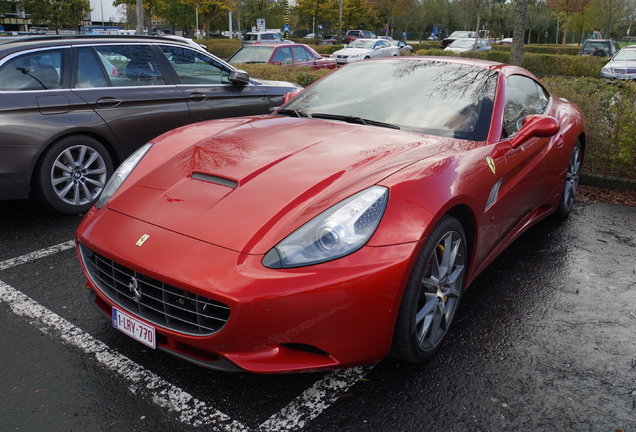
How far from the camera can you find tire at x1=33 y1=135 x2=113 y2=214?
4.63 m

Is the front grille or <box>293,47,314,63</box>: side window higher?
<box>293,47,314,63</box>: side window

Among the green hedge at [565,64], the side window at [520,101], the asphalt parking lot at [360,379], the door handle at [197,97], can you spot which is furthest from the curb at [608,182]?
the green hedge at [565,64]

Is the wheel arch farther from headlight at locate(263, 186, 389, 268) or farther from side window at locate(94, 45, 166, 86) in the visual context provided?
side window at locate(94, 45, 166, 86)

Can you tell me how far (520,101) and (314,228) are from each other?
2.40m

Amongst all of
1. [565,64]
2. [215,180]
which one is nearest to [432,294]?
[215,180]

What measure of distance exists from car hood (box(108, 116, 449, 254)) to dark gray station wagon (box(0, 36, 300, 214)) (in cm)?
164

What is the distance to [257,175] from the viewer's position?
2771 mm

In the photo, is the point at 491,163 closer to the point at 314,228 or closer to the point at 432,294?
the point at 432,294

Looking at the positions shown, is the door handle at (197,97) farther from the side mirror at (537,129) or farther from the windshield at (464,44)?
the windshield at (464,44)

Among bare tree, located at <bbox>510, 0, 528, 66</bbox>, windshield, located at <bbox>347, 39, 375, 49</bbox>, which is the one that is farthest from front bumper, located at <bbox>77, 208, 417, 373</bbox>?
windshield, located at <bbox>347, 39, 375, 49</bbox>

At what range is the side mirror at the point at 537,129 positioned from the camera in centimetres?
342

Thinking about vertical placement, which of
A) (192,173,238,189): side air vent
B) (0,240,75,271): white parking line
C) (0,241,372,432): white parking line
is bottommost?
(0,241,372,432): white parking line

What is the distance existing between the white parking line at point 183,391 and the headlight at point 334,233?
0.67 meters

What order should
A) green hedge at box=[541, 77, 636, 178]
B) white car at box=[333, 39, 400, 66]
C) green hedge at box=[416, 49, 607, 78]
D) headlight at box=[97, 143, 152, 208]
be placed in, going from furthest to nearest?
white car at box=[333, 39, 400, 66]
green hedge at box=[416, 49, 607, 78]
green hedge at box=[541, 77, 636, 178]
headlight at box=[97, 143, 152, 208]
